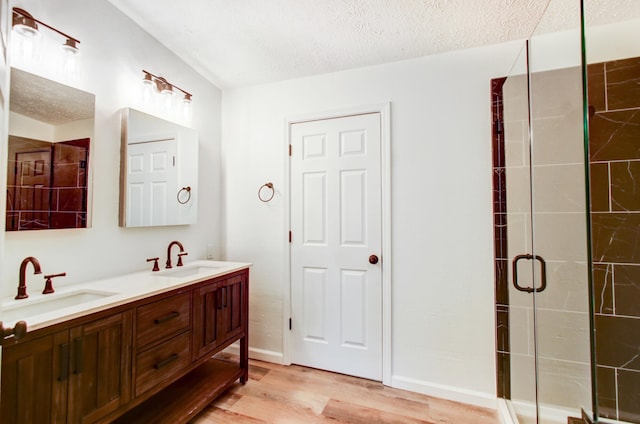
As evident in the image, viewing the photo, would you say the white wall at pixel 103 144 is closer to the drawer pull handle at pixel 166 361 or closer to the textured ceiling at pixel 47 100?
the textured ceiling at pixel 47 100

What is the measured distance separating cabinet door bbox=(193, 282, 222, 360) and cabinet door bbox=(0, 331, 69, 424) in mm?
672

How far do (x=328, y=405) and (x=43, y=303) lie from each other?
66.9 inches

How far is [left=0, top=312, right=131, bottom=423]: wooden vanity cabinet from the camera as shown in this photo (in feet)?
3.20

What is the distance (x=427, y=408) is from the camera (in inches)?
75.0

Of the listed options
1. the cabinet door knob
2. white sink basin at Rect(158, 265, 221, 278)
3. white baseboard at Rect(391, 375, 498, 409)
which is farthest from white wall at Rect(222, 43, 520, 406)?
the cabinet door knob

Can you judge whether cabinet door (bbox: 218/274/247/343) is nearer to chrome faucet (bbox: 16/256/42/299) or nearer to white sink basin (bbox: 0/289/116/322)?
white sink basin (bbox: 0/289/116/322)

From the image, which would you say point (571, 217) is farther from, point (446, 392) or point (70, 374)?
point (70, 374)

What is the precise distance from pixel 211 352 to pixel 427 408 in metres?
1.46

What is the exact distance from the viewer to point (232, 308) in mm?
2059

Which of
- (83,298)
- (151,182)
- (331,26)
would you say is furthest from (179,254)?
(331,26)

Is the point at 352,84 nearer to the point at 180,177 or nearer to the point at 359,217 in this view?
the point at 359,217

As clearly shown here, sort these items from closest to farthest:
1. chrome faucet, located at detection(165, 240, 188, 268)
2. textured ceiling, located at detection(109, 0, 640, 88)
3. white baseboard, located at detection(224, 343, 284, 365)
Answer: textured ceiling, located at detection(109, 0, 640, 88) < chrome faucet, located at detection(165, 240, 188, 268) < white baseboard, located at detection(224, 343, 284, 365)

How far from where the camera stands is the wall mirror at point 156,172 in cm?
182

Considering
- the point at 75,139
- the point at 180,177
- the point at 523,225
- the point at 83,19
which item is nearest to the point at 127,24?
the point at 83,19
